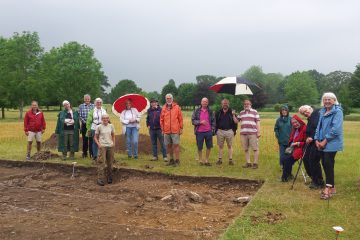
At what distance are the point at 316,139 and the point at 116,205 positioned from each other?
166 inches

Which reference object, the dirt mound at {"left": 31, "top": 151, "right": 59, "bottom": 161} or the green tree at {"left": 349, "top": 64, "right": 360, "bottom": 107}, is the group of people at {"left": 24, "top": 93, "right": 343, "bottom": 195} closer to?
the dirt mound at {"left": 31, "top": 151, "right": 59, "bottom": 161}

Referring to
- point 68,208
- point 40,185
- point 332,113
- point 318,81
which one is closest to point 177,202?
point 68,208

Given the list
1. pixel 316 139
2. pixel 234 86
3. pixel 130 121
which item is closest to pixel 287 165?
pixel 316 139

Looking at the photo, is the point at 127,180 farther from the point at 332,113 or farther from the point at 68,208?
the point at 332,113

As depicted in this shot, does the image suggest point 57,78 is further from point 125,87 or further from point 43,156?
point 125,87

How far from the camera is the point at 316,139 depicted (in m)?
7.72

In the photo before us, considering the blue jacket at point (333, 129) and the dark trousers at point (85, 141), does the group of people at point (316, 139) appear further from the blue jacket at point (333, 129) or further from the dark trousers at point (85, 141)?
the dark trousers at point (85, 141)

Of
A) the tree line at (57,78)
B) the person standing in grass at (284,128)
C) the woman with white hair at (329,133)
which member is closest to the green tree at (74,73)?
the tree line at (57,78)

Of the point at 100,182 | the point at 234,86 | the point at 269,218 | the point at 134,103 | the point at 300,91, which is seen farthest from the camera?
the point at 300,91

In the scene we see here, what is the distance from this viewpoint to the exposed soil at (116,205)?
19.6 ft

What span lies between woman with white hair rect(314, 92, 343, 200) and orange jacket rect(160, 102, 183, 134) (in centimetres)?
438

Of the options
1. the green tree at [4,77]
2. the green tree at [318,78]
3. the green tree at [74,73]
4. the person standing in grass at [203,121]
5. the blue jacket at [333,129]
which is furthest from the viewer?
the green tree at [318,78]

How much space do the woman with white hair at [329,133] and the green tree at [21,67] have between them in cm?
3833

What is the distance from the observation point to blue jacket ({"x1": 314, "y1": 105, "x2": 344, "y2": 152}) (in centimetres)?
725
